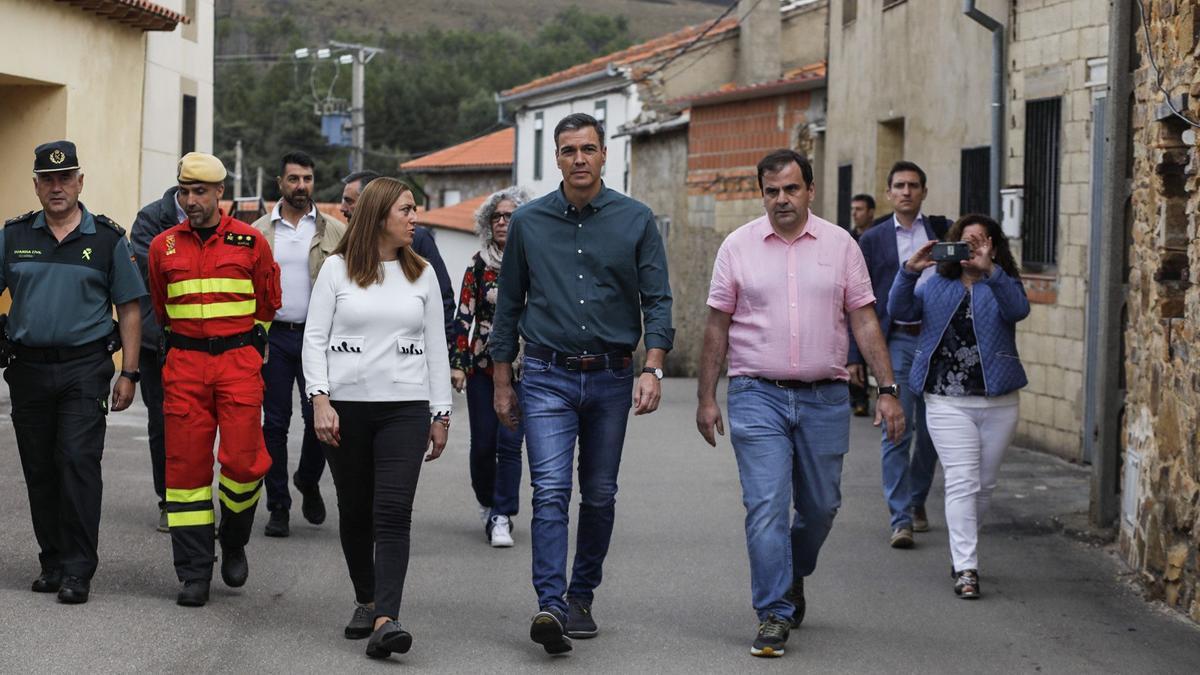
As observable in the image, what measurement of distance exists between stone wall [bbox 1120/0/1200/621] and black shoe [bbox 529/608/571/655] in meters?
2.85

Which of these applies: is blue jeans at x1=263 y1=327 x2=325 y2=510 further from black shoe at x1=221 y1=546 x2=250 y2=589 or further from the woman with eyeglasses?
black shoe at x1=221 y1=546 x2=250 y2=589

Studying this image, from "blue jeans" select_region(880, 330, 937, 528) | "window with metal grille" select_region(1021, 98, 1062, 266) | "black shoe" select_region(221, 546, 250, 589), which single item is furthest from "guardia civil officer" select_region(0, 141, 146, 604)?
"window with metal grille" select_region(1021, 98, 1062, 266)

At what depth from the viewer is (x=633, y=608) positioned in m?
7.78

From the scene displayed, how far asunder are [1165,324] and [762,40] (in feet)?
90.3

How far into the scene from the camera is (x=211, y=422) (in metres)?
7.62

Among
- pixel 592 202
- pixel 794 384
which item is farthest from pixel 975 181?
pixel 592 202

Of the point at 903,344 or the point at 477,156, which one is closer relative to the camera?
the point at 903,344

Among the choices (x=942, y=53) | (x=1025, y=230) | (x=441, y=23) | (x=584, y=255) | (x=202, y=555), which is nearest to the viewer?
(x=584, y=255)

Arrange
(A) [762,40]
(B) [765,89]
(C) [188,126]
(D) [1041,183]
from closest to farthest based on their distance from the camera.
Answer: (D) [1041,183], (B) [765,89], (C) [188,126], (A) [762,40]

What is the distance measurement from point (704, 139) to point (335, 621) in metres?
22.2

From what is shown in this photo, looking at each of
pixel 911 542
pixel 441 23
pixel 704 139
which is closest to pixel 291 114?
pixel 704 139

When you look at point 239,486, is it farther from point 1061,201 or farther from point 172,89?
point 172,89

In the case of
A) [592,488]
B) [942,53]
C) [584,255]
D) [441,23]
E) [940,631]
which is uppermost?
[441,23]

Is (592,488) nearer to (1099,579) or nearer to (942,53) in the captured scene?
(1099,579)
